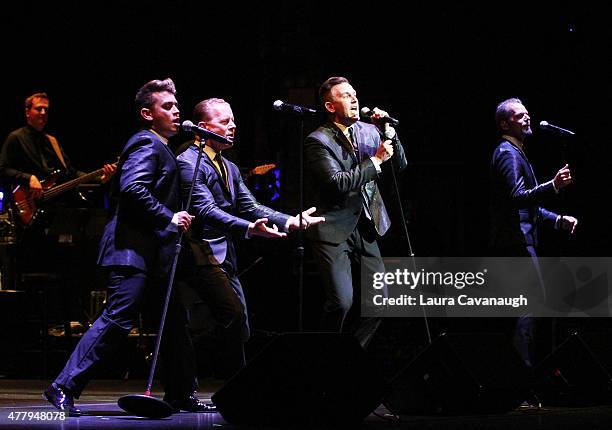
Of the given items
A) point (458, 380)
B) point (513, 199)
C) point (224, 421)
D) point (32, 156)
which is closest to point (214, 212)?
point (224, 421)

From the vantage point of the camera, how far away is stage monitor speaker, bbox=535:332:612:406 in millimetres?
6051

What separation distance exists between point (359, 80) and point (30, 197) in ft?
11.1

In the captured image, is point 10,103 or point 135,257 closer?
point 135,257

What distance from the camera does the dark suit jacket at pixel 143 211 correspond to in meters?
5.16

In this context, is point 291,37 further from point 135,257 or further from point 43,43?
point 135,257

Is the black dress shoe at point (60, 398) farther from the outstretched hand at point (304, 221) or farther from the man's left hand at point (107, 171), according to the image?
the man's left hand at point (107, 171)

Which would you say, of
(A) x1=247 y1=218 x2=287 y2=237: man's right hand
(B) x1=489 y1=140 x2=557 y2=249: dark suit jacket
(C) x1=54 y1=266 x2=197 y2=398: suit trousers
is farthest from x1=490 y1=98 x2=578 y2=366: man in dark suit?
(C) x1=54 y1=266 x2=197 y2=398: suit trousers

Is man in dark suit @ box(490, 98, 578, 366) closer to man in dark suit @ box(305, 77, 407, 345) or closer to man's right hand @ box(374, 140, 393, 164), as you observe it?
man in dark suit @ box(305, 77, 407, 345)

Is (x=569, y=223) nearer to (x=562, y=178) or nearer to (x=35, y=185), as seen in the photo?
(x=562, y=178)

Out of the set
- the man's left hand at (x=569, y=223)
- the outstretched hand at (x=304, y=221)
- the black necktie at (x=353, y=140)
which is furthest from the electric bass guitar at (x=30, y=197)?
the man's left hand at (x=569, y=223)

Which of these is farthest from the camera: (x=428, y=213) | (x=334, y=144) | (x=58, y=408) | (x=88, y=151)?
(x=88, y=151)

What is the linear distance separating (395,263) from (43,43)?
14.5 feet

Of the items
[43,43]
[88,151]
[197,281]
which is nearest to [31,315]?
[88,151]

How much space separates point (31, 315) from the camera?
8.84m
